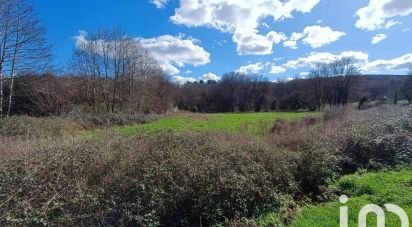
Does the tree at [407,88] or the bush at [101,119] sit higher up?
the tree at [407,88]

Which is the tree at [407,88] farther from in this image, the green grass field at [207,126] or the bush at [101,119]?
the bush at [101,119]

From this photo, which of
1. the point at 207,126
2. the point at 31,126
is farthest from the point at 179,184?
the point at 207,126

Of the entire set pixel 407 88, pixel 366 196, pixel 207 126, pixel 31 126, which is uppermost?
pixel 407 88

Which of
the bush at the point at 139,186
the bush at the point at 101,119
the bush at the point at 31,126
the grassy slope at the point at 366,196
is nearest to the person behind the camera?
the bush at the point at 139,186

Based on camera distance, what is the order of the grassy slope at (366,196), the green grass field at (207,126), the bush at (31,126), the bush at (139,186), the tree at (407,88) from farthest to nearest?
the tree at (407,88) → the bush at (31,126) → the green grass field at (207,126) → the grassy slope at (366,196) → the bush at (139,186)

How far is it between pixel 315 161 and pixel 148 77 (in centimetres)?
3930

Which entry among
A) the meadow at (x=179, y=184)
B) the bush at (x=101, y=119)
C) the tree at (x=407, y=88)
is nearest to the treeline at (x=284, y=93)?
the tree at (x=407, y=88)

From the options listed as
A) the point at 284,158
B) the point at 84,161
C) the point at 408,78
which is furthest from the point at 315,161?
the point at 408,78

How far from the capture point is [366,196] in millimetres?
7156

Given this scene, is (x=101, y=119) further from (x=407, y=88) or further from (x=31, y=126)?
(x=407, y=88)

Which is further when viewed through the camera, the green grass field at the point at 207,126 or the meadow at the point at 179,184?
the green grass field at the point at 207,126

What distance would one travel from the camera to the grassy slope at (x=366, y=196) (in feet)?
19.4

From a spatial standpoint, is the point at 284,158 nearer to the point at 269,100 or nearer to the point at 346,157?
the point at 346,157

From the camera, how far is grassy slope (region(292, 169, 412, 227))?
5906 millimetres
